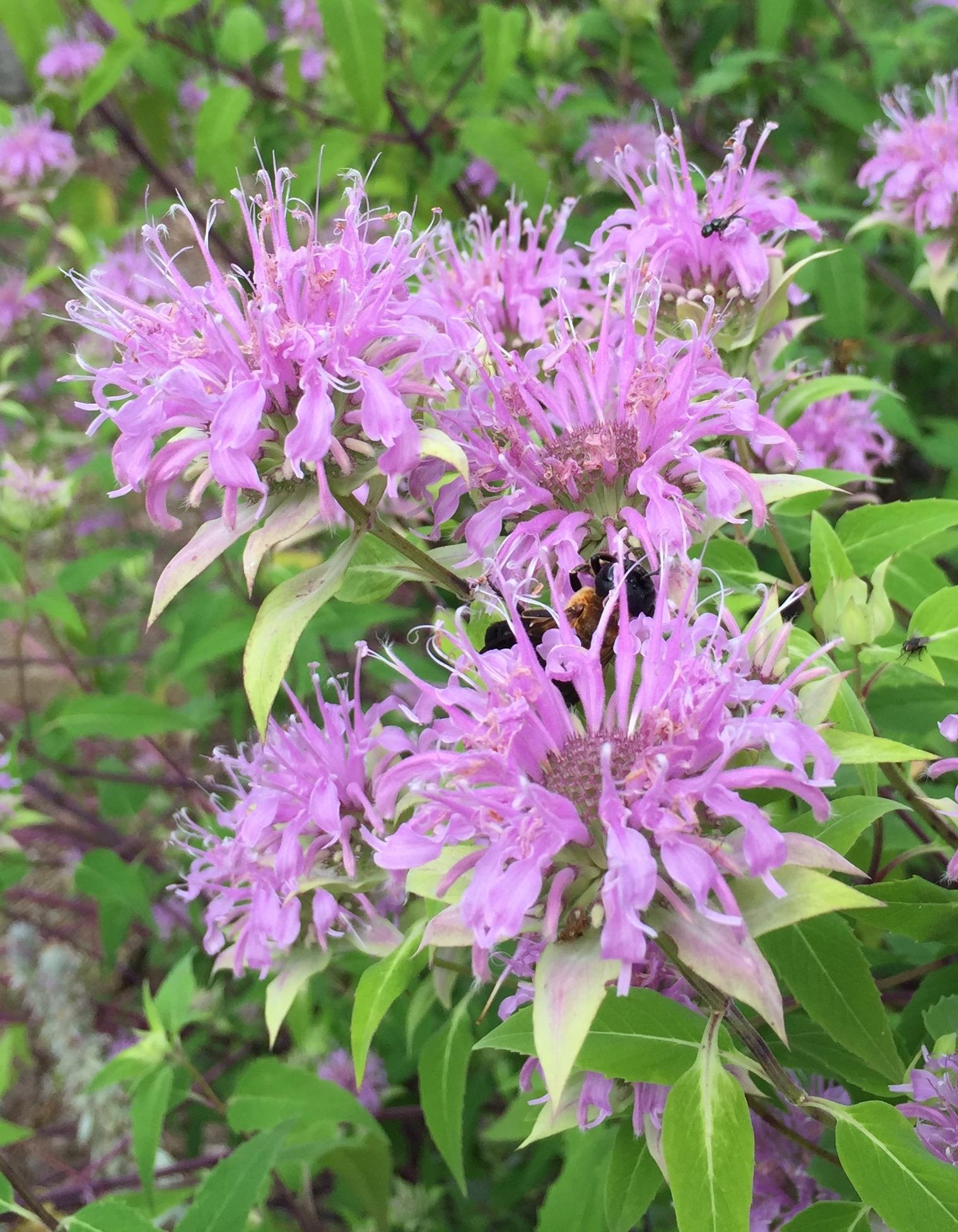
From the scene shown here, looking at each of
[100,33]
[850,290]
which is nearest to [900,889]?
[850,290]

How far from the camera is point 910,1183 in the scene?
2.29ft

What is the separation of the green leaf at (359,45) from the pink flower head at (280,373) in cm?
81

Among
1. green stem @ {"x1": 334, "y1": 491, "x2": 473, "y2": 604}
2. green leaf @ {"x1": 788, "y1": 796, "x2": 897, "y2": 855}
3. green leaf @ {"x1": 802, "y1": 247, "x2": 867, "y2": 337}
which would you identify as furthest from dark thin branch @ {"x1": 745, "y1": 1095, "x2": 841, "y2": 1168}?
green leaf @ {"x1": 802, "y1": 247, "x2": 867, "y2": 337}

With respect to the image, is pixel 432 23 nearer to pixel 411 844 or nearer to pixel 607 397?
pixel 607 397

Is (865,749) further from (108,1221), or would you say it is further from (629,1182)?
(108,1221)

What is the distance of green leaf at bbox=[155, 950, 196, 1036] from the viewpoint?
1457mm

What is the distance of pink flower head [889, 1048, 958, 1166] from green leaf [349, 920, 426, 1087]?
44 centimetres

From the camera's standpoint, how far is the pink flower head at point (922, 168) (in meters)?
1.54

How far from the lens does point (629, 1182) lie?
0.87m

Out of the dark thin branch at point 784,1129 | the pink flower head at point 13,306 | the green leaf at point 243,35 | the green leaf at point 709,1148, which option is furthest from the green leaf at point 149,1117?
the pink flower head at point 13,306

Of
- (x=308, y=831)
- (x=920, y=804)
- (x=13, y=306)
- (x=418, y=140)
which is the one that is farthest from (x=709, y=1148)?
(x=13, y=306)

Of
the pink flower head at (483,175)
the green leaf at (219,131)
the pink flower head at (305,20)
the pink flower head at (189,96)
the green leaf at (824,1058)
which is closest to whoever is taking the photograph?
the green leaf at (824,1058)

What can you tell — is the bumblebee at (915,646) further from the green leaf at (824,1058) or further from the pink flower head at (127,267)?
the pink flower head at (127,267)

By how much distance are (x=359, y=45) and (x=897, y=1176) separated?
5.42 ft
